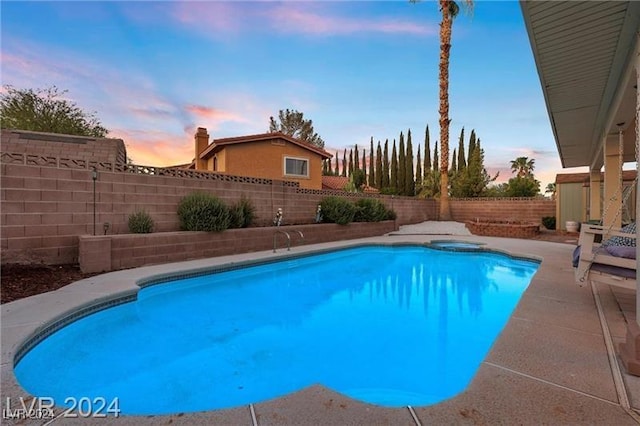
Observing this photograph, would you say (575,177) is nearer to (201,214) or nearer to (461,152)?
(201,214)

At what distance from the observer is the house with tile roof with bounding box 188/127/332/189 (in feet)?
50.2

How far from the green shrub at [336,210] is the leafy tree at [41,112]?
14700 mm

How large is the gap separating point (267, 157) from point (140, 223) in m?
9.12

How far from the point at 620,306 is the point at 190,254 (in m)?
8.28

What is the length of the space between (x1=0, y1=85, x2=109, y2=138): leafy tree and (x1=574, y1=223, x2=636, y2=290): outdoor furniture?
21.5m

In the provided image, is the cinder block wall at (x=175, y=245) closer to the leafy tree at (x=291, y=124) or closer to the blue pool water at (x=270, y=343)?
the blue pool water at (x=270, y=343)

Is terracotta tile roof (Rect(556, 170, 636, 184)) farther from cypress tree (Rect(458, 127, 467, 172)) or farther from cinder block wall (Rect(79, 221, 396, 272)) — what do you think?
cypress tree (Rect(458, 127, 467, 172))

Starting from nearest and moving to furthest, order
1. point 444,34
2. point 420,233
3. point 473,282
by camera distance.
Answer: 1. point 473,282
2. point 420,233
3. point 444,34

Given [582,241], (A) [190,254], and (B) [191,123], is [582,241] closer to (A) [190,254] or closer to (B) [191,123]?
(A) [190,254]

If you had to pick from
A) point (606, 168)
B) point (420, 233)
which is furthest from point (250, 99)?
point (606, 168)

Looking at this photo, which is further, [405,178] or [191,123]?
[405,178]

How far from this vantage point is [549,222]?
1630 cm

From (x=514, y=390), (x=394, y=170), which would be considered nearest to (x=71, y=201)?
(x=514, y=390)

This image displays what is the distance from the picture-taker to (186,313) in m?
5.12
